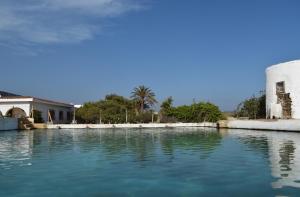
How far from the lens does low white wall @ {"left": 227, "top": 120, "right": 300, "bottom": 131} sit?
3326 cm

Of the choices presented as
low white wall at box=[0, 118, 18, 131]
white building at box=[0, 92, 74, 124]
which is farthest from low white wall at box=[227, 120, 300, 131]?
white building at box=[0, 92, 74, 124]

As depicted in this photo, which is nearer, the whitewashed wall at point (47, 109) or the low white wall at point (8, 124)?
the low white wall at point (8, 124)

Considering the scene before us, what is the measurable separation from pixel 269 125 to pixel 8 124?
92.2 ft

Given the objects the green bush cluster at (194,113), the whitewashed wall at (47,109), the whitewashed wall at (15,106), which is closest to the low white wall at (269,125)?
the green bush cluster at (194,113)

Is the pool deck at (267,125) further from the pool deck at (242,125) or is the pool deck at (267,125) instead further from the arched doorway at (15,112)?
the arched doorway at (15,112)

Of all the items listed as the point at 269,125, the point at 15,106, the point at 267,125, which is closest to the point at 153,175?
the point at 269,125

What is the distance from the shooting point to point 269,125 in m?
36.5

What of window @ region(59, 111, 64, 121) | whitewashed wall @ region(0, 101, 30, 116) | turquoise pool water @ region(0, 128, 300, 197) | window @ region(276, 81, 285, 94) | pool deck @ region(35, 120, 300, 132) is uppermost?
window @ region(276, 81, 285, 94)

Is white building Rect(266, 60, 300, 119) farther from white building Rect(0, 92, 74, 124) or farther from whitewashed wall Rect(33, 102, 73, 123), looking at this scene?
whitewashed wall Rect(33, 102, 73, 123)

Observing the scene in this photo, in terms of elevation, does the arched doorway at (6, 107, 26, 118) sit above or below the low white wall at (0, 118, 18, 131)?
above

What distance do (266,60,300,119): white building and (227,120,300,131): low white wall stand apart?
3510 millimetres

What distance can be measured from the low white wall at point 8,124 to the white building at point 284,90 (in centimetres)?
2821

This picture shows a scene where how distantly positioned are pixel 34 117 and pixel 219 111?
81.9 feet

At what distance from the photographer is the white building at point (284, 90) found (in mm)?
39688
